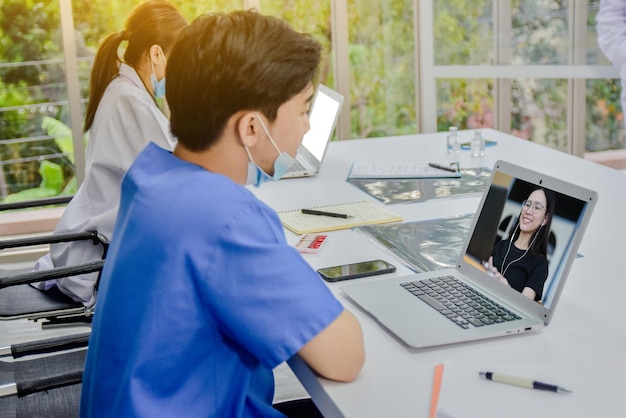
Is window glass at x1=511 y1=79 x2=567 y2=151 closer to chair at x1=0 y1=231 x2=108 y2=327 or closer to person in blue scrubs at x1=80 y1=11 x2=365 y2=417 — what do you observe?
chair at x1=0 y1=231 x2=108 y2=327

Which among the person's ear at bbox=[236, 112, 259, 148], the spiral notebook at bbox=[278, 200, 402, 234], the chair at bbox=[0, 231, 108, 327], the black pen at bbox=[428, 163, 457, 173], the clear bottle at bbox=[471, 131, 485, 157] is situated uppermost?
the person's ear at bbox=[236, 112, 259, 148]

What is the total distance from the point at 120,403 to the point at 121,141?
4.51 feet

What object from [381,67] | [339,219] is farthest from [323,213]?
[381,67]

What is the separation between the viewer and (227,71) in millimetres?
1273

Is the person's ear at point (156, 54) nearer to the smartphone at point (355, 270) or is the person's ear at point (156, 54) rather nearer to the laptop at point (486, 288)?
the smartphone at point (355, 270)

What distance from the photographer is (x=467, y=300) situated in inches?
61.6

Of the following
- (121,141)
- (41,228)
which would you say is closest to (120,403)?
(121,141)

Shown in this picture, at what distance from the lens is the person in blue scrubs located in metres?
1.19

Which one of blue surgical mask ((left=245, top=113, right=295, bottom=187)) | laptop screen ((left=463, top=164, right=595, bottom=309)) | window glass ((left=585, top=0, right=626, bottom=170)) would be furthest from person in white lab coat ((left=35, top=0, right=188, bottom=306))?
window glass ((left=585, top=0, right=626, bottom=170))

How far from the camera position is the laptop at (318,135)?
109 inches

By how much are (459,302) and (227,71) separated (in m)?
0.62

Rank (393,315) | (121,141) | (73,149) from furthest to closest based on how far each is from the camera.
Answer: (73,149)
(121,141)
(393,315)

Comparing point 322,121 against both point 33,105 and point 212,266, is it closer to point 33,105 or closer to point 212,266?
point 212,266

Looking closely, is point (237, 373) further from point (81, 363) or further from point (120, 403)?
point (81, 363)
